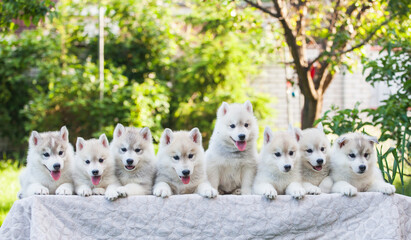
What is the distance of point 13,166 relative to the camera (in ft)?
27.0

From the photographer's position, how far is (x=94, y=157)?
10.6 feet

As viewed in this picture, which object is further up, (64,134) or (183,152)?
(64,134)

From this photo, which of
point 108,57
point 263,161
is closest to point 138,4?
point 108,57

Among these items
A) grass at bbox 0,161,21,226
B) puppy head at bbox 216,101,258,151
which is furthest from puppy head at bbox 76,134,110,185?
grass at bbox 0,161,21,226

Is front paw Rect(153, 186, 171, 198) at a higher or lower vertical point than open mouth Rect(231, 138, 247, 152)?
lower

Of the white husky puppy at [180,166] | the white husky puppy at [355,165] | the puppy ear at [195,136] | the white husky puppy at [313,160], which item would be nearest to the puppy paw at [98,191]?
the white husky puppy at [180,166]

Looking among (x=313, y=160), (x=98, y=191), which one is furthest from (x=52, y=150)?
(x=313, y=160)

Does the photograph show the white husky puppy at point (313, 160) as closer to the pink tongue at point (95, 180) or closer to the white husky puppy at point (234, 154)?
the white husky puppy at point (234, 154)

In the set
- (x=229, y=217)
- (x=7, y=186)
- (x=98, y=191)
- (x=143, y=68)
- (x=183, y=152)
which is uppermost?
(x=143, y=68)

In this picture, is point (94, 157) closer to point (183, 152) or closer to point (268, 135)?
point (183, 152)

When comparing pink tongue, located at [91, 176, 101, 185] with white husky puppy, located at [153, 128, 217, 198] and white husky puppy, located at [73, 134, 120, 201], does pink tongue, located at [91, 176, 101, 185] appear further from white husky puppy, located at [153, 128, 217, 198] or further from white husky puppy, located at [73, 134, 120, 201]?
white husky puppy, located at [153, 128, 217, 198]

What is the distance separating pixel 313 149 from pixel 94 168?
5.00 feet

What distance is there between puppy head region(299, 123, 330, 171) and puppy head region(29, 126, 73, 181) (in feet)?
5.52

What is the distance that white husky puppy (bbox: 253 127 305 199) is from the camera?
3.20 m
